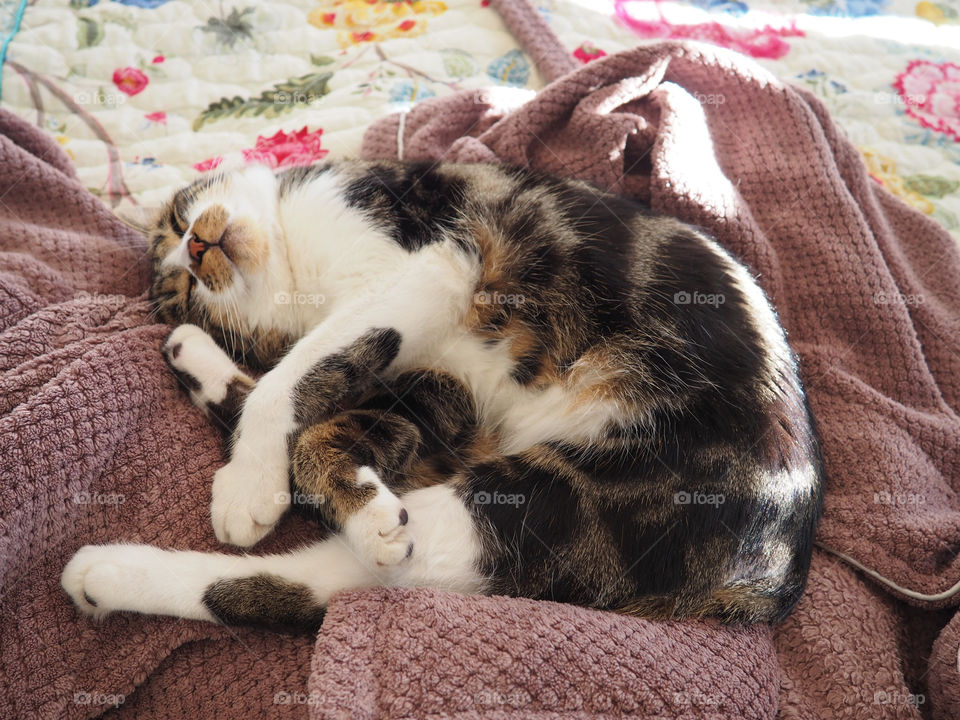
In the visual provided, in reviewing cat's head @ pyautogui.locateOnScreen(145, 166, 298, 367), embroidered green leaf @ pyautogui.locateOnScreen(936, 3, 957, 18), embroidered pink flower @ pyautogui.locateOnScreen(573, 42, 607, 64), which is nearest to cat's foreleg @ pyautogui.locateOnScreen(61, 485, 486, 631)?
cat's head @ pyautogui.locateOnScreen(145, 166, 298, 367)

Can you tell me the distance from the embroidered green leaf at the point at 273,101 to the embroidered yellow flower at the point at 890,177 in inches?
50.8

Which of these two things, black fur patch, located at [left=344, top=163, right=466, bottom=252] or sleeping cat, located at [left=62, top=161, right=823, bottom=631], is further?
black fur patch, located at [left=344, top=163, right=466, bottom=252]

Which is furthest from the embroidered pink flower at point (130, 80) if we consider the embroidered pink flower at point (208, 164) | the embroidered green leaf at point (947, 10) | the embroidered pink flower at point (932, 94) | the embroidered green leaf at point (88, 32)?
the embroidered green leaf at point (947, 10)

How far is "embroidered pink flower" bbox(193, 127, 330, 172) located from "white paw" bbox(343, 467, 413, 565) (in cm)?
85

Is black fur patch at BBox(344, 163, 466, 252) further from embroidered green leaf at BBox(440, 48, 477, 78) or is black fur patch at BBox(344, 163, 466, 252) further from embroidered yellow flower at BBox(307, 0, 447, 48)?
embroidered yellow flower at BBox(307, 0, 447, 48)

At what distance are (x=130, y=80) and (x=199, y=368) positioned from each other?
89 centimetres

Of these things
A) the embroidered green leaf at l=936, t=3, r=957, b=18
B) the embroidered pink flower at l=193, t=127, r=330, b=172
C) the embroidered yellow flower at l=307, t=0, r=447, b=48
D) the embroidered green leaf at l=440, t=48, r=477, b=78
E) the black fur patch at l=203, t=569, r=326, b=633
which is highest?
the embroidered green leaf at l=936, t=3, r=957, b=18

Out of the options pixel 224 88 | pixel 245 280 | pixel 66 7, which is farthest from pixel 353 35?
pixel 245 280

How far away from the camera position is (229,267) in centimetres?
114

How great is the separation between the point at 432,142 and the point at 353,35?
512 mm

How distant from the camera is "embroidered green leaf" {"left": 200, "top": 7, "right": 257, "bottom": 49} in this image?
1627 millimetres

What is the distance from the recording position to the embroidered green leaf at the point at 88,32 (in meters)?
1.57

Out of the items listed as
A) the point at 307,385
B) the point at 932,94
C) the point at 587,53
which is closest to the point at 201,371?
the point at 307,385

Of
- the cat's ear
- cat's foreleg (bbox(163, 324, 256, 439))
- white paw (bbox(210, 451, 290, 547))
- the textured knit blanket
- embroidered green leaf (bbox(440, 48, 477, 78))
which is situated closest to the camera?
the textured knit blanket
